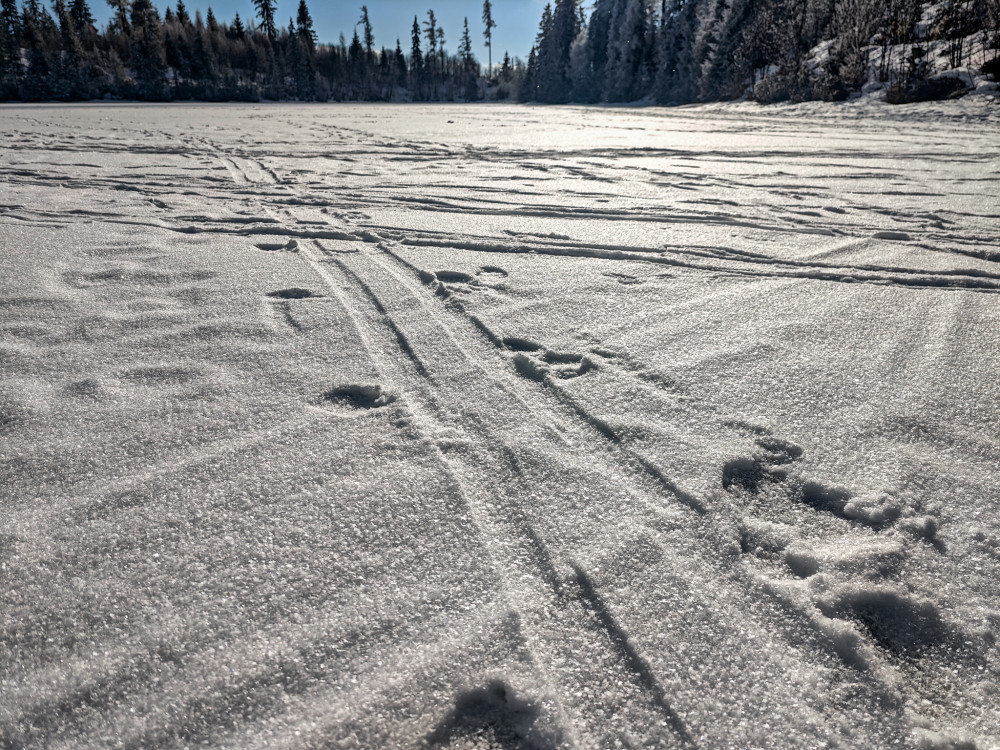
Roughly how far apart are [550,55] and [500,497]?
54.4 meters

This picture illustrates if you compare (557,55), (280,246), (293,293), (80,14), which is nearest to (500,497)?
(293,293)

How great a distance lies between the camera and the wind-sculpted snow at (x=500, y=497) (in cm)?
85

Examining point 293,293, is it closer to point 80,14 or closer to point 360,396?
point 360,396

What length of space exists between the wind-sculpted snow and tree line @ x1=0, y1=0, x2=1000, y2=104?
17.1m

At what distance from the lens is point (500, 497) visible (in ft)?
4.10

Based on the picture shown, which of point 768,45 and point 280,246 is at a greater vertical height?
point 768,45

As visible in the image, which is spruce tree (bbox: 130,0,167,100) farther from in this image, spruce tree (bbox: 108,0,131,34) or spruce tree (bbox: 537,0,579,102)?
spruce tree (bbox: 537,0,579,102)

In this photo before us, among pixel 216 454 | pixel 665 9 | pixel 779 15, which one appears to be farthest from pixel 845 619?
pixel 665 9

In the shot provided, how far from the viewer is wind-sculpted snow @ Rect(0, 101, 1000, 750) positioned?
854mm

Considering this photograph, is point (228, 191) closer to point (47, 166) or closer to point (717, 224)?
point (47, 166)

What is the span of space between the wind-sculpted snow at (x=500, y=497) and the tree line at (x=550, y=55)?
17.1 meters

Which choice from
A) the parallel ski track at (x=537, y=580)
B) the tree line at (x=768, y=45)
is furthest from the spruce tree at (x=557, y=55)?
the parallel ski track at (x=537, y=580)

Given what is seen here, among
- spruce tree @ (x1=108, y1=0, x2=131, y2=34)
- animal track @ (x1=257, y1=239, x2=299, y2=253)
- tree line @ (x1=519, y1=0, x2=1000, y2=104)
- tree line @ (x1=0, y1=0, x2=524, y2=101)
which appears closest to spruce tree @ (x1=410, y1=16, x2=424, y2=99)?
tree line @ (x1=0, y1=0, x2=524, y2=101)

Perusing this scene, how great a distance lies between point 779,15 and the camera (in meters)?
22.9
